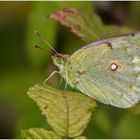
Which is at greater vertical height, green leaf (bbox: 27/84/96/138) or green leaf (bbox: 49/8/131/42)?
green leaf (bbox: 49/8/131/42)

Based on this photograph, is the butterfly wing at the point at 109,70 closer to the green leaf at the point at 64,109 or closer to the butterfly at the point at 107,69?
the butterfly at the point at 107,69

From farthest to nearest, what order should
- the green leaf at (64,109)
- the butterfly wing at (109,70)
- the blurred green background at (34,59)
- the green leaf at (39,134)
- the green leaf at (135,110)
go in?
the blurred green background at (34,59) → the butterfly wing at (109,70) → the green leaf at (135,110) → the green leaf at (64,109) → the green leaf at (39,134)

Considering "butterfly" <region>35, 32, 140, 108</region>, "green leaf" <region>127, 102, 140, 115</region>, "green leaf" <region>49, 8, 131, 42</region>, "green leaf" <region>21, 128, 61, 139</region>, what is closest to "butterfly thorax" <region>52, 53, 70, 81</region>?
"butterfly" <region>35, 32, 140, 108</region>

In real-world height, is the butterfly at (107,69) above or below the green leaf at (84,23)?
below

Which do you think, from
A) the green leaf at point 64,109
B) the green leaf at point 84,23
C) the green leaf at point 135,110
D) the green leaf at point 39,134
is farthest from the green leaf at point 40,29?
the green leaf at point 39,134

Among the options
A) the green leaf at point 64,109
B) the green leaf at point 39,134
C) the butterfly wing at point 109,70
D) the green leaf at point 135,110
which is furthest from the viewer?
the butterfly wing at point 109,70

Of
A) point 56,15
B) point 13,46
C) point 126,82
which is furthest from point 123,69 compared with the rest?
point 13,46

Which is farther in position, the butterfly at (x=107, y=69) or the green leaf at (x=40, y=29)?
the green leaf at (x=40, y=29)

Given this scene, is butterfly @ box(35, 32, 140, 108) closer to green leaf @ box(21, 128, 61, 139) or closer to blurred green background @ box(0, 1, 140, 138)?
blurred green background @ box(0, 1, 140, 138)
